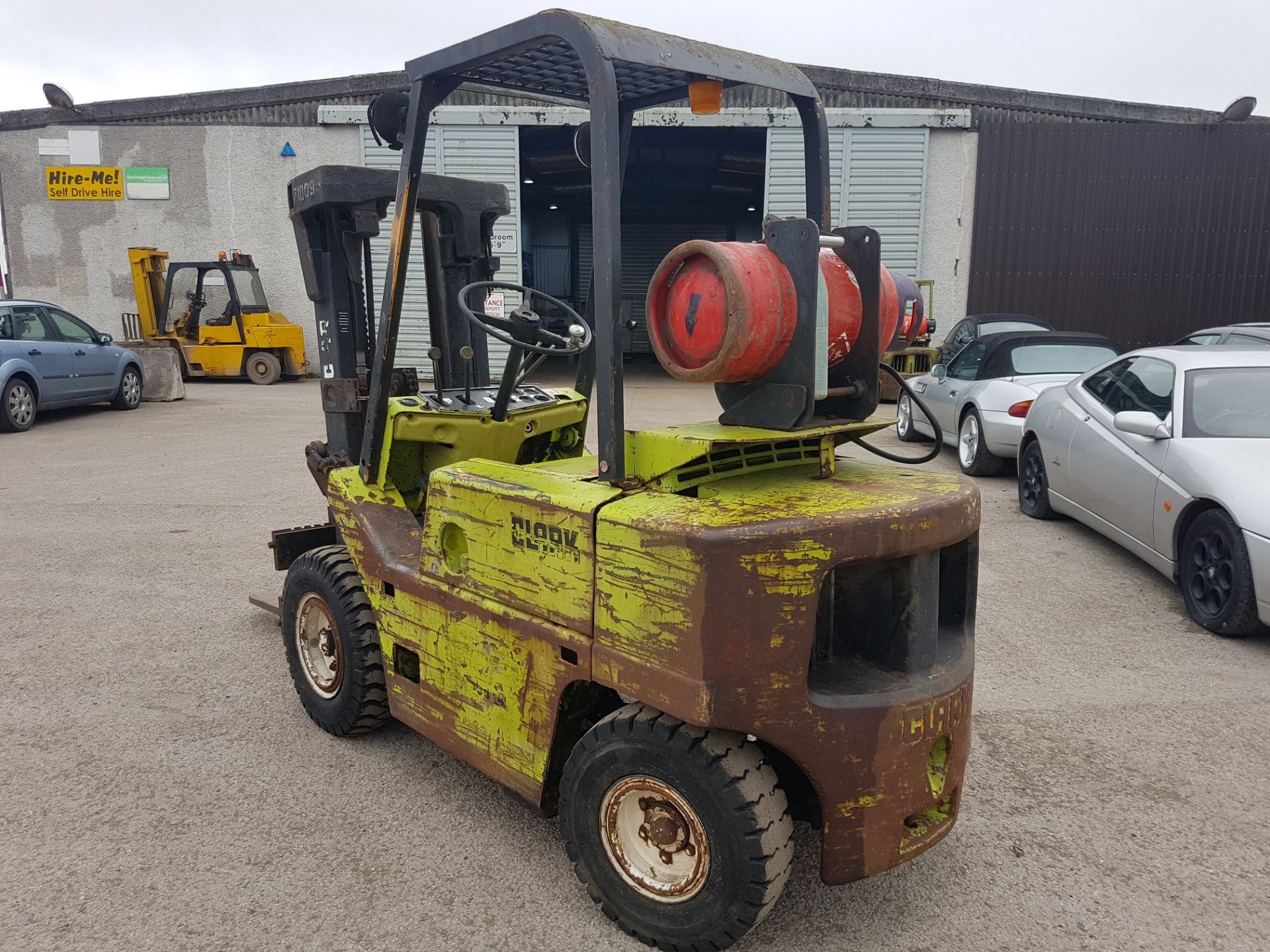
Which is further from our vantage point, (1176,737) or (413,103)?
(1176,737)

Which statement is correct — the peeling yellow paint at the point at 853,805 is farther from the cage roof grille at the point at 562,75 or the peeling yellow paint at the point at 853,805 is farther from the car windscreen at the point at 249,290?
the car windscreen at the point at 249,290

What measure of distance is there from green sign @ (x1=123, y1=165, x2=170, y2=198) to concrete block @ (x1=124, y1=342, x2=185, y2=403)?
5711mm

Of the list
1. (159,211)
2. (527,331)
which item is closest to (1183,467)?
(527,331)

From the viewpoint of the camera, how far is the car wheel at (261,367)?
18125mm

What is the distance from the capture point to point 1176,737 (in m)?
3.73

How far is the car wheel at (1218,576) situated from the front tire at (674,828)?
11.5 feet

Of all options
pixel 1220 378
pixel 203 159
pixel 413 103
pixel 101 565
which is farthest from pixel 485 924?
pixel 203 159

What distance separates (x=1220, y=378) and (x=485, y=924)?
5.37m

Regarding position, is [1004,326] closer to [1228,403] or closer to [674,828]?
[1228,403]

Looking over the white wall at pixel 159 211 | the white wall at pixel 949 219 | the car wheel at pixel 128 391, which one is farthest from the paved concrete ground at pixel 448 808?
the white wall at pixel 159 211

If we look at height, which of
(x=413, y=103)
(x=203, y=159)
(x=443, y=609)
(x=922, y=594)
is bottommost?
(x=443, y=609)

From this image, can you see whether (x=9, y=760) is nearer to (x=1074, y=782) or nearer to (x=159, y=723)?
(x=159, y=723)

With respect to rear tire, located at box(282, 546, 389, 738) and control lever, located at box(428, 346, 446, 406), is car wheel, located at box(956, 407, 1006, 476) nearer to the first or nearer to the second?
control lever, located at box(428, 346, 446, 406)

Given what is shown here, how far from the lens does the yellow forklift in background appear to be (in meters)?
17.4
